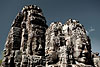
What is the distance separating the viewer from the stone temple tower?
54.1 meters

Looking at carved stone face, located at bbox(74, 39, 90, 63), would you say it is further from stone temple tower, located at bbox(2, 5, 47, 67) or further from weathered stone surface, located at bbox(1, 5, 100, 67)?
stone temple tower, located at bbox(2, 5, 47, 67)

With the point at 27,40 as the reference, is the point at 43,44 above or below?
below

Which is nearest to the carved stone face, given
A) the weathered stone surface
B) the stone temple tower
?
the weathered stone surface

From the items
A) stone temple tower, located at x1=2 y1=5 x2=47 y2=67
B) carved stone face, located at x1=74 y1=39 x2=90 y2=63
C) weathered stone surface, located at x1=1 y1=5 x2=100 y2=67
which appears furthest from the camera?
stone temple tower, located at x1=2 y1=5 x2=47 y2=67

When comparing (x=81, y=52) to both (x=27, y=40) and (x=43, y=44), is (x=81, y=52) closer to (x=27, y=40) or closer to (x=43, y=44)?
(x=43, y=44)

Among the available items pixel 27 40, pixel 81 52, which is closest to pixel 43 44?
pixel 27 40

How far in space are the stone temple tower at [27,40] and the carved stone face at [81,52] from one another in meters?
14.2

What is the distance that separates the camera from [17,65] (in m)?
55.7

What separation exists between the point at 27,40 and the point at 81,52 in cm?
2369

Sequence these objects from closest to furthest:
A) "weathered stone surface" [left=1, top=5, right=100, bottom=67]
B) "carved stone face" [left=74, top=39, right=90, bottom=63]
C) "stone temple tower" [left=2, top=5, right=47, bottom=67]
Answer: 1. "carved stone face" [left=74, top=39, right=90, bottom=63]
2. "weathered stone surface" [left=1, top=5, right=100, bottom=67]
3. "stone temple tower" [left=2, top=5, right=47, bottom=67]

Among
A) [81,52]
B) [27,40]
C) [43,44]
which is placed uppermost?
[27,40]

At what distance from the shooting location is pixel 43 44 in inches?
2339

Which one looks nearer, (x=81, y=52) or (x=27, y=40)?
(x=81, y=52)

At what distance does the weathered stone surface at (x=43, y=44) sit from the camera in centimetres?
4322
